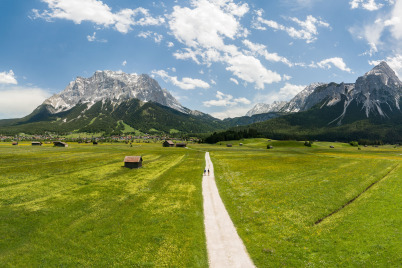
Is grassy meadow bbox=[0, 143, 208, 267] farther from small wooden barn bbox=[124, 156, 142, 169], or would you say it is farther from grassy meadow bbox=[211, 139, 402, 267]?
small wooden barn bbox=[124, 156, 142, 169]

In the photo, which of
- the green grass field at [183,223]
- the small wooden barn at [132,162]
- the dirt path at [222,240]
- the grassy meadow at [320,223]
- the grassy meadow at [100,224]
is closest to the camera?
the dirt path at [222,240]

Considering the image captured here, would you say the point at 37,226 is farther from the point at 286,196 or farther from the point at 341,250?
the point at 286,196

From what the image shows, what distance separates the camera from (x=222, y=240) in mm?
20922

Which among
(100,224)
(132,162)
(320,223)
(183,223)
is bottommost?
(100,224)

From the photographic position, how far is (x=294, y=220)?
25016 millimetres

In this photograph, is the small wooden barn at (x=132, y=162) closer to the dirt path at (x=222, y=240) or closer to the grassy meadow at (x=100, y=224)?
the grassy meadow at (x=100, y=224)

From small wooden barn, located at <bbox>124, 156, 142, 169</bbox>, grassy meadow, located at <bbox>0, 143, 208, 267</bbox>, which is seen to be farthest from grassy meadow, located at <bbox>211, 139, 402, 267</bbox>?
small wooden barn, located at <bbox>124, 156, 142, 169</bbox>

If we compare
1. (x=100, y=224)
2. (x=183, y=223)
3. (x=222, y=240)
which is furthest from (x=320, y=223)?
(x=100, y=224)

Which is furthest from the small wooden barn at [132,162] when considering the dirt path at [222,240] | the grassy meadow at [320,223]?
the dirt path at [222,240]

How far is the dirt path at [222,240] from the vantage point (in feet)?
56.9

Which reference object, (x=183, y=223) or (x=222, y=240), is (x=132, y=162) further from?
(x=222, y=240)

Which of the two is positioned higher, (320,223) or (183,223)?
(320,223)

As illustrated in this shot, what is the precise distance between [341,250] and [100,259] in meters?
22.0

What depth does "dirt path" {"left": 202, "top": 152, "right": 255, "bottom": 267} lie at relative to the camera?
17358 mm
